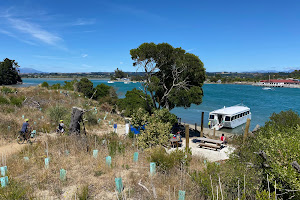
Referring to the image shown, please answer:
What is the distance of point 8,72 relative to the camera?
244ft

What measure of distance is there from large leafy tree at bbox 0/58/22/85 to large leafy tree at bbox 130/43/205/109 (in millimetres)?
75970

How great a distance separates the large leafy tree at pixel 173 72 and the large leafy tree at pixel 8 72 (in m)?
76.0

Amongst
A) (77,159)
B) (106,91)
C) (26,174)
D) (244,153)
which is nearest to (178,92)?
(244,153)

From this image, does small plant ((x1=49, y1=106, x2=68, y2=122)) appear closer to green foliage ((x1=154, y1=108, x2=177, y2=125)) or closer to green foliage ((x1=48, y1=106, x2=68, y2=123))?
green foliage ((x1=48, y1=106, x2=68, y2=123))

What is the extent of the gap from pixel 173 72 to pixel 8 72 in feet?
264

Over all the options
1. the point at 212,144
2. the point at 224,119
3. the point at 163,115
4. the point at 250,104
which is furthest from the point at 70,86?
the point at 250,104

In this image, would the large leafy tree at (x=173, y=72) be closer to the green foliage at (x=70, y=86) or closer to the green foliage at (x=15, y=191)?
the green foliage at (x=15, y=191)

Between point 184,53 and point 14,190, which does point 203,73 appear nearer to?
point 184,53

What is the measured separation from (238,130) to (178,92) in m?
14.6

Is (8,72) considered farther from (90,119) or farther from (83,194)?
(83,194)

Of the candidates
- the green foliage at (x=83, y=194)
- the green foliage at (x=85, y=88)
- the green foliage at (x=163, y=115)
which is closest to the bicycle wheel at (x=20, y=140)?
the green foliage at (x=83, y=194)

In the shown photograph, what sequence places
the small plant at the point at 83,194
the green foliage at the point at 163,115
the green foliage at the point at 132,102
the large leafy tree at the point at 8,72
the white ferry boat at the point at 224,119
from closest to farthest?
1. the small plant at the point at 83,194
2. the green foliage at the point at 163,115
3. the green foliage at the point at 132,102
4. the white ferry boat at the point at 224,119
5. the large leafy tree at the point at 8,72

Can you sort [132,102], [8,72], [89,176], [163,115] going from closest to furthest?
[89,176] < [163,115] < [132,102] < [8,72]

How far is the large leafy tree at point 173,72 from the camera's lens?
57.7 feet
